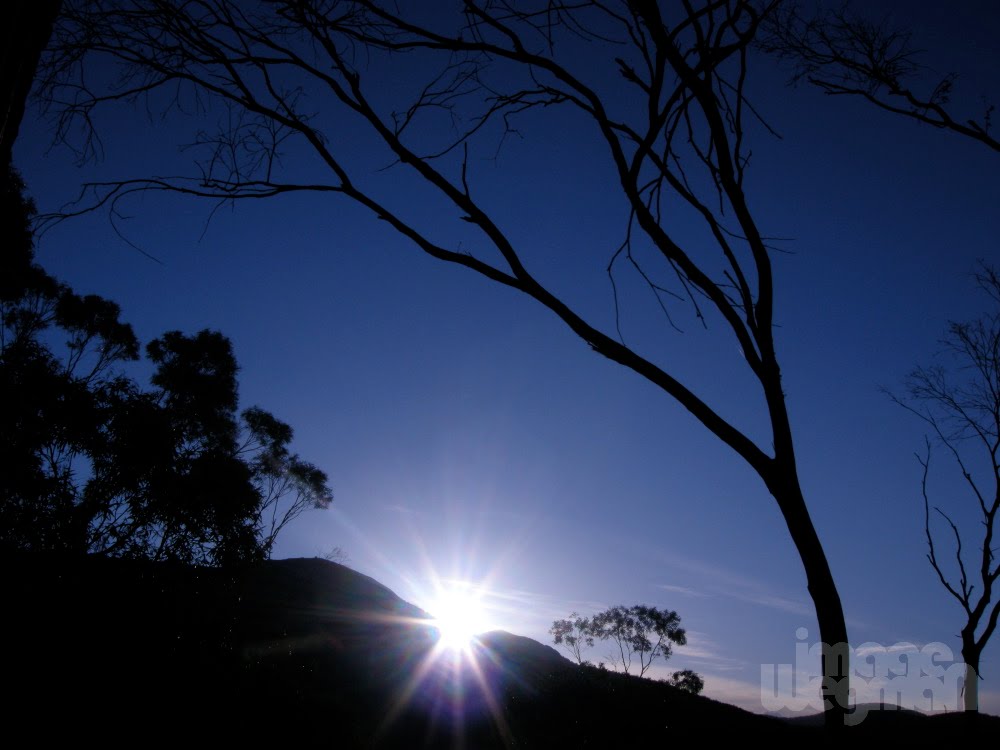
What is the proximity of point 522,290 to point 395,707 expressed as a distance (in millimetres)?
→ 15847

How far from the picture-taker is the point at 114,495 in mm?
18125

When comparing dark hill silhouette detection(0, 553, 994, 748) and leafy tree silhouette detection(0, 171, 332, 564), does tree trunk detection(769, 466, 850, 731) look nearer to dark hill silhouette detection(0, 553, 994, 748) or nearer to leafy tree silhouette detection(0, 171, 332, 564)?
dark hill silhouette detection(0, 553, 994, 748)

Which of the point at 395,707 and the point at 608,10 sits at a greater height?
the point at 608,10

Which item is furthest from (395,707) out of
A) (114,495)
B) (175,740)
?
(114,495)

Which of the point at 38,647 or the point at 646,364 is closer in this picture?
the point at 646,364

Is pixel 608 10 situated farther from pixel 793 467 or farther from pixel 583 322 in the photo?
pixel 793 467

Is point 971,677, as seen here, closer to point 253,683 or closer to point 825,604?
point 825,604

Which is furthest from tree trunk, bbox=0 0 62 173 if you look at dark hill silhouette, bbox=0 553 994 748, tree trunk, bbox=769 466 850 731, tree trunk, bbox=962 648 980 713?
tree trunk, bbox=962 648 980 713

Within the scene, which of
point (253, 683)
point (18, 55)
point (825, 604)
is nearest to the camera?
point (18, 55)

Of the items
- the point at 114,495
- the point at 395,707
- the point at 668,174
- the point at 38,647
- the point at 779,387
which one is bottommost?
the point at 395,707

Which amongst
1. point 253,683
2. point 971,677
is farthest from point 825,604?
point 253,683

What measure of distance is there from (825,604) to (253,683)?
1216 centimetres

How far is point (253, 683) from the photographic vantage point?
37.4 ft

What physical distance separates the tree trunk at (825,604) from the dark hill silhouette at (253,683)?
11.8ft
